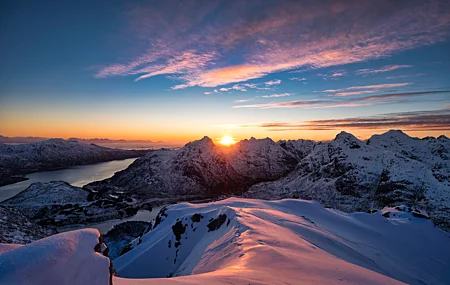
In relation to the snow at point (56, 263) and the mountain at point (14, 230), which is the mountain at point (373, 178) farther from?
the mountain at point (14, 230)

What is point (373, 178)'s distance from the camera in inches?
5276

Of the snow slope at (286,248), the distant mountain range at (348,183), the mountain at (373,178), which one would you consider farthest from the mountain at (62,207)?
the mountain at (373,178)

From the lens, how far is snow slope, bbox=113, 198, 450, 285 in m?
16.2

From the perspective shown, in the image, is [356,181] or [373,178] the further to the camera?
[356,181]

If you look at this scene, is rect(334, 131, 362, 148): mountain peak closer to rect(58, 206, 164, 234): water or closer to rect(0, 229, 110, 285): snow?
rect(58, 206, 164, 234): water

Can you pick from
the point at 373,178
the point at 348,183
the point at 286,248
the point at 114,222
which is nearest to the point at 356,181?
the point at 348,183

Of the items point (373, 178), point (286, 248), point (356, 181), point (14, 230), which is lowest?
point (356, 181)

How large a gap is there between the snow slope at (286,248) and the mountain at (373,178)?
5669 cm

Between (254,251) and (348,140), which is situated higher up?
(348,140)

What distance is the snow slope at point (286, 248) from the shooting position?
16.2 meters

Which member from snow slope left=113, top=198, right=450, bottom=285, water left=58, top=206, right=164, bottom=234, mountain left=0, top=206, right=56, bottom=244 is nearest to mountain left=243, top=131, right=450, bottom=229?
snow slope left=113, top=198, right=450, bottom=285

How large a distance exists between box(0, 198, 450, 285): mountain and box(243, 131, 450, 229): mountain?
56813 millimetres

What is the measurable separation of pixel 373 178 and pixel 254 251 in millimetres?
142129

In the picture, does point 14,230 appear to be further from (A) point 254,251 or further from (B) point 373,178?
Answer: (B) point 373,178
